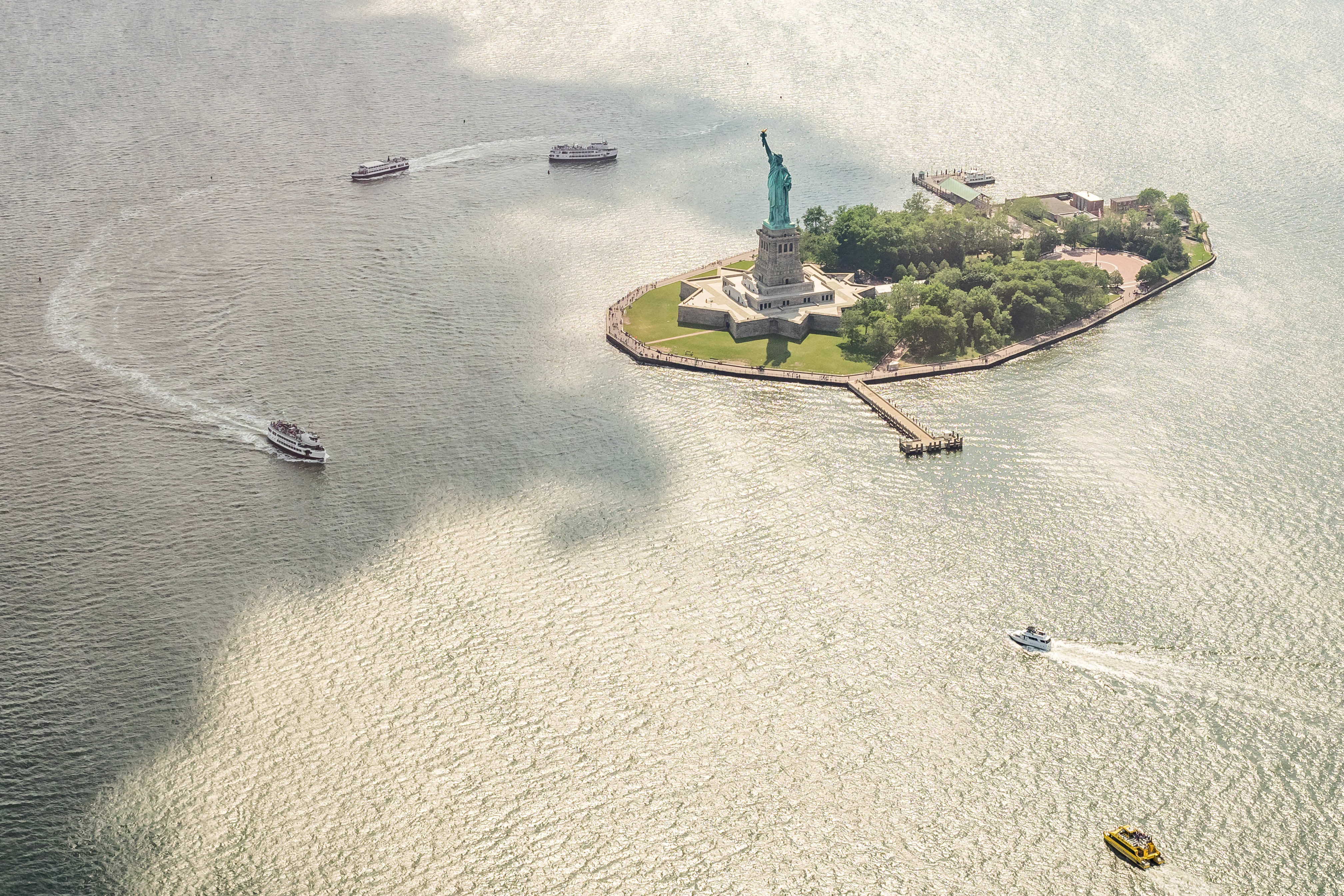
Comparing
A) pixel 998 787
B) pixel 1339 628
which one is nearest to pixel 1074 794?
pixel 998 787

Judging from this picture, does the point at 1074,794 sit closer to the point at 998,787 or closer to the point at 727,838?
the point at 998,787

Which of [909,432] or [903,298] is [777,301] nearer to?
[903,298]

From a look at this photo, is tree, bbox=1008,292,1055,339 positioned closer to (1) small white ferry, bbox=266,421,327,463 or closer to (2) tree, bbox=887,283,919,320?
(2) tree, bbox=887,283,919,320

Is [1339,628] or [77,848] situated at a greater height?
[1339,628]

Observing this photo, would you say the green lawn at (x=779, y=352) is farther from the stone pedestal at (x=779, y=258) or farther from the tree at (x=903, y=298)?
the stone pedestal at (x=779, y=258)

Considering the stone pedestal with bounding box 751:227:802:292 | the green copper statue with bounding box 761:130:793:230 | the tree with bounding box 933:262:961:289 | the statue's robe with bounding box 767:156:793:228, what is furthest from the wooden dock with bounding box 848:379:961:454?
the statue's robe with bounding box 767:156:793:228

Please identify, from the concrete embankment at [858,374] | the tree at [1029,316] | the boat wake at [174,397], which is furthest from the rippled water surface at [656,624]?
the tree at [1029,316]
